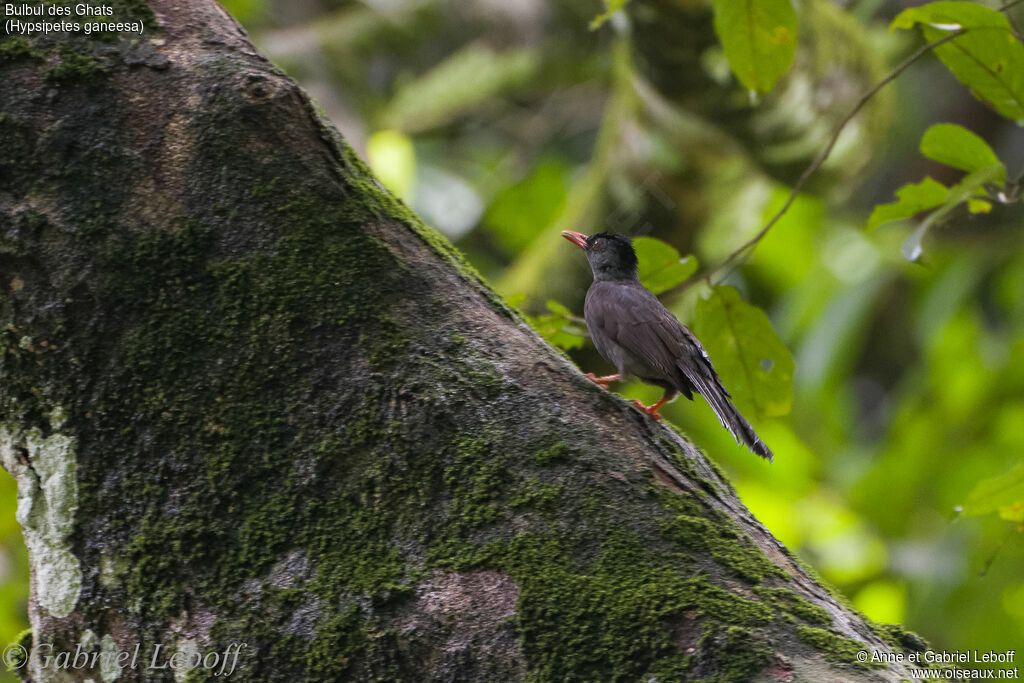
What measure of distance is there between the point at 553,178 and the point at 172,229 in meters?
7.28

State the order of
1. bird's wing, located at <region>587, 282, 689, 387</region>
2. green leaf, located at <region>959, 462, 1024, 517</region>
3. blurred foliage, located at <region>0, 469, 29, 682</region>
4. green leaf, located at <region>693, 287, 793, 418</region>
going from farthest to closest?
blurred foliage, located at <region>0, 469, 29, 682</region> → bird's wing, located at <region>587, 282, 689, 387</region> → green leaf, located at <region>693, 287, 793, 418</region> → green leaf, located at <region>959, 462, 1024, 517</region>

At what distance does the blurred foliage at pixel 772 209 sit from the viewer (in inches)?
116

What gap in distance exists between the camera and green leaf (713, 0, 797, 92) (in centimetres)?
255

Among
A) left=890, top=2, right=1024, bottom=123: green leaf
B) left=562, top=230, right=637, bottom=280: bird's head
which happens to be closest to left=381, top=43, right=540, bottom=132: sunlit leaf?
left=562, top=230, right=637, bottom=280: bird's head

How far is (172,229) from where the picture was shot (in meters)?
2.09

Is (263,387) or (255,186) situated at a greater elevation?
(255,186)

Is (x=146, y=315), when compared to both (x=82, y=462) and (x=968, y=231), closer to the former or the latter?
(x=82, y=462)

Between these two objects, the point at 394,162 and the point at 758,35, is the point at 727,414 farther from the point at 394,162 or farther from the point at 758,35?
the point at 394,162

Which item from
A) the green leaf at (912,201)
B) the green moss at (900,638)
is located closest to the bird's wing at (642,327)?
the green leaf at (912,201)

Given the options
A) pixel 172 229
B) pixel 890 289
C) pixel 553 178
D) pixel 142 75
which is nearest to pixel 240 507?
pixel 172 229

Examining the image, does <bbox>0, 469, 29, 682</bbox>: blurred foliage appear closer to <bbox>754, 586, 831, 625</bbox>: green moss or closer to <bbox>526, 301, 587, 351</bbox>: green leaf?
<bbox>526, 301, 587, 351</bbox>: green leaf

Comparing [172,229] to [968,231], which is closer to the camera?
[172,229]

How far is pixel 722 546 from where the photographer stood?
195 cm

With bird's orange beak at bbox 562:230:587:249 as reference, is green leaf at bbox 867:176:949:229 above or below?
above
